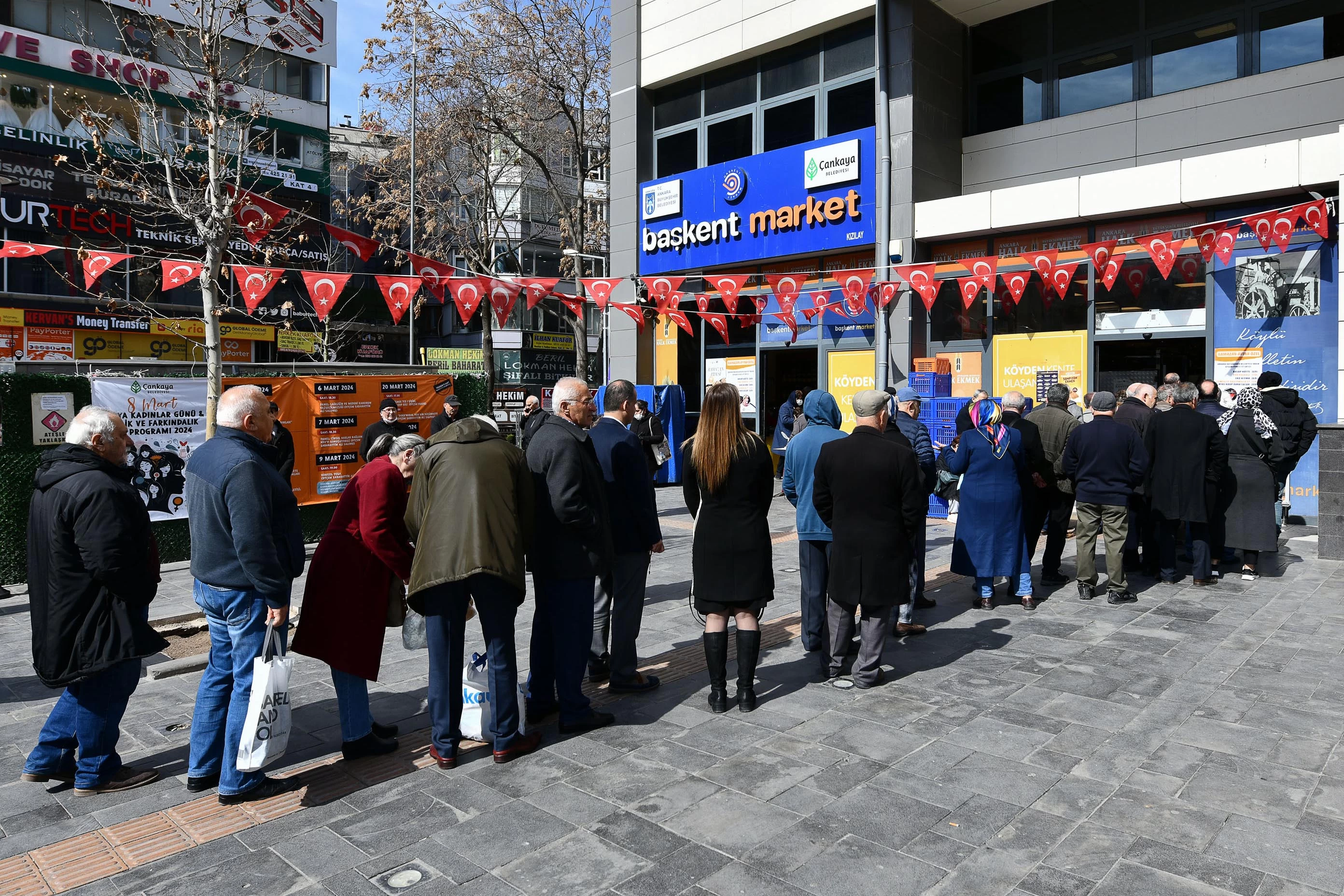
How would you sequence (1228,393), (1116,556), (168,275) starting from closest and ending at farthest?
(1116,556), (168,275), (1228,393)

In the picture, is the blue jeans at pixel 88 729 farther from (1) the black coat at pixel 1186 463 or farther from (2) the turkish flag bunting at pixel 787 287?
(2) the turkish flag bunting at pixel 787 287

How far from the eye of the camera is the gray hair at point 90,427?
13.8 feet

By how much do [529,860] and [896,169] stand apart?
13.7 metres

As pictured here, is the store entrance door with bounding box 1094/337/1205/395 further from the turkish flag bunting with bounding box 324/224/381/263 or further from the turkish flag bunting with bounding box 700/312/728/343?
the turkish flag bunting with bounding box 324/224/381/263

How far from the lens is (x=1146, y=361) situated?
516 inches

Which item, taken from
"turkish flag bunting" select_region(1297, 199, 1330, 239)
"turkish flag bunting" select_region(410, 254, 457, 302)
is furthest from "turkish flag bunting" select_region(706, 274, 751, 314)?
"turkish flag bunting" select_region(1297, 199, 1330, 239)

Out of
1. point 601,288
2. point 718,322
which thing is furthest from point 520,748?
point 718,322

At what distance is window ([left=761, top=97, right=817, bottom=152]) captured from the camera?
16.6 m

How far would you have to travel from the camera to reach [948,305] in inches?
593

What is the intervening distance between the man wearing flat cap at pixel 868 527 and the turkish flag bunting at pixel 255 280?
6.36 metres

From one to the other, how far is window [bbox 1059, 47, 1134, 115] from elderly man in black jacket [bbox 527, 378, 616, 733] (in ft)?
41.4

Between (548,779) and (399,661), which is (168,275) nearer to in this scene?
(399,661)

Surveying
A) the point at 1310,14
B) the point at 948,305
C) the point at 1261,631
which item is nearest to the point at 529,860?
the point at 1261,631

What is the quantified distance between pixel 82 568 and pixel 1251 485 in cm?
956
